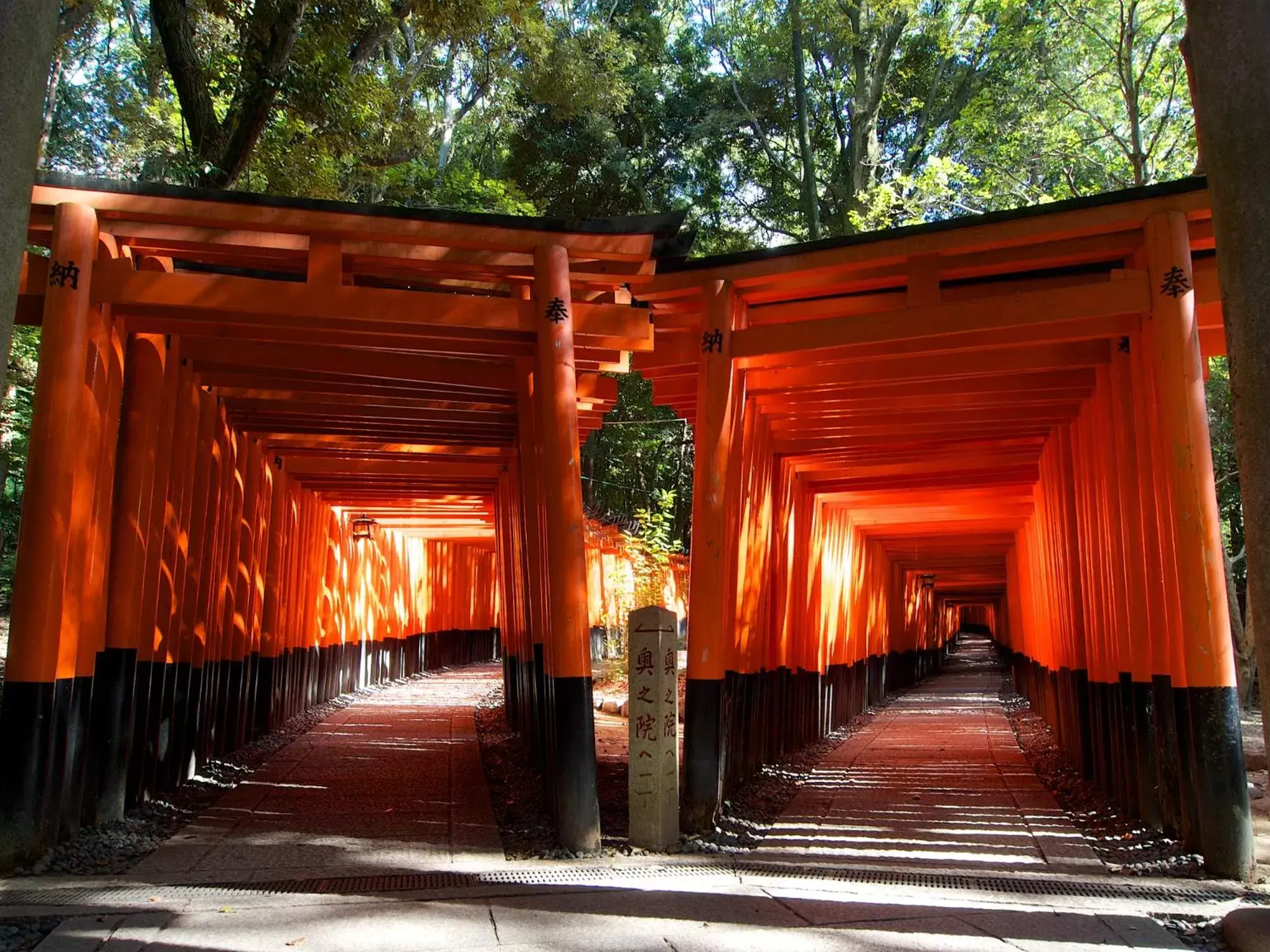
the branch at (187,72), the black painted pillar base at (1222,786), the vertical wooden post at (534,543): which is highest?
the branch at (187,72)

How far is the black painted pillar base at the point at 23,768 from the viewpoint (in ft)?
16.9

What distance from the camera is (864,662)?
55.8 feet

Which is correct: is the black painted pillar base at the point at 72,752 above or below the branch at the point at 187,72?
below

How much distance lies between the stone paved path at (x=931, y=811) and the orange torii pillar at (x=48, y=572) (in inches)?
155

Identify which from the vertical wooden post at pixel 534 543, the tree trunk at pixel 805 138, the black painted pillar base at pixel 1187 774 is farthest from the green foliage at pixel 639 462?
the black painted pillar base at pixel 1187 774

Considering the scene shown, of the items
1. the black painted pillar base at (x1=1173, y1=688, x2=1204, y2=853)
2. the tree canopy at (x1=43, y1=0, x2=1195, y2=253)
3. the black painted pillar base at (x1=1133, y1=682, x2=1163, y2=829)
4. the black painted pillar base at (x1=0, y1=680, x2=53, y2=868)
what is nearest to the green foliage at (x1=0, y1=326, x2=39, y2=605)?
the tree canopy at (x1=43, y1=0, x2=1195, y2=253)

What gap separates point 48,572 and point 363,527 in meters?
10.5

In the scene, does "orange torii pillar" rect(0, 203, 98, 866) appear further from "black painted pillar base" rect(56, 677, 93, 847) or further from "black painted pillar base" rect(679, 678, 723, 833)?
"black painted pillar base" rect(679, 678, 723, 833)

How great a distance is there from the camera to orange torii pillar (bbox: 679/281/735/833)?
6.50 meters

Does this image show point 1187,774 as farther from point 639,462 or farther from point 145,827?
point 639,462

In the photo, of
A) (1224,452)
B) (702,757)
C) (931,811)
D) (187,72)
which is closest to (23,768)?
(702,757)

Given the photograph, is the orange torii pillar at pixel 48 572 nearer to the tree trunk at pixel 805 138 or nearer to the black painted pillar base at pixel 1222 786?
the black painted pillar base at pixel 1222 786

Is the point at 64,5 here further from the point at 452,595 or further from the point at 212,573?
the point at 452,595

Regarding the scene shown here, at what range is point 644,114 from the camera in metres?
23.2
